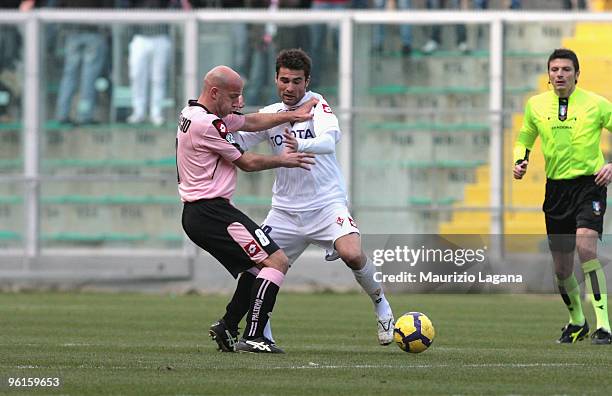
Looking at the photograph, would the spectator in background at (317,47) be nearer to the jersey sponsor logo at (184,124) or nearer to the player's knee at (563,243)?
the player's knee at (563,243)

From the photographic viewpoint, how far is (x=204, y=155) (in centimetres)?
1047

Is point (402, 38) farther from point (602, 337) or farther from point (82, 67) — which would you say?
point (602, 337)

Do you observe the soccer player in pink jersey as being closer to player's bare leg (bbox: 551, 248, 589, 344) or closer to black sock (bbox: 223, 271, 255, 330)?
black sock (bbox: 223, 271, 255, 330)

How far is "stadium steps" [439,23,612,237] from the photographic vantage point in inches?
805

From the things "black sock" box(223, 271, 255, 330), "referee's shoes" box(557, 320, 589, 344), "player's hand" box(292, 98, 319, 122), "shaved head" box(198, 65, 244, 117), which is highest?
"shaved head" box(198, 65, 244, 117)

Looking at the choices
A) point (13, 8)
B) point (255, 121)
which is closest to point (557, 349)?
point (255, 121)

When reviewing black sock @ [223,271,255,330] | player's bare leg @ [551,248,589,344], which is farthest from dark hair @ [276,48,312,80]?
player's bare leg @ [551,248,589,344]

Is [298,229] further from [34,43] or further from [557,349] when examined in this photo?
[34,43]

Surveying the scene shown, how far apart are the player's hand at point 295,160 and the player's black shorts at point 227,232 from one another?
53 cm

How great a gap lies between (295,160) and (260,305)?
110 centimetres

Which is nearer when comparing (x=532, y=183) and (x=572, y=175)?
(x=572, y=175)

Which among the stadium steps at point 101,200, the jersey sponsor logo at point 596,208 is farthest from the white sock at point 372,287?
the stadium steps at point 101,200

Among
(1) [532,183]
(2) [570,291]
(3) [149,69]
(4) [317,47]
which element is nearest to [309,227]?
(2) [570,291]

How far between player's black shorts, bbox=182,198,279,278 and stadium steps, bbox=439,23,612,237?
1026 centimetres
